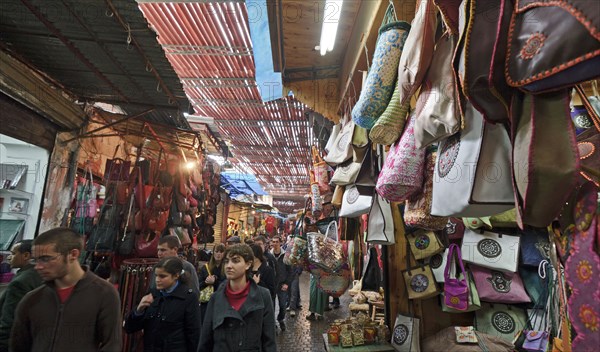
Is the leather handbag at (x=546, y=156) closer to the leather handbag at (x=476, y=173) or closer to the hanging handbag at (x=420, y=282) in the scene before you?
the leather handbag at (x=476, y=173)

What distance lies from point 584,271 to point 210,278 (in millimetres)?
3729

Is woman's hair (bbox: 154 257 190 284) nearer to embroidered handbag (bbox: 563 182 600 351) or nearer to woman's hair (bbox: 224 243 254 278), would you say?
woman's hair (bbox: 224 243 254 278)

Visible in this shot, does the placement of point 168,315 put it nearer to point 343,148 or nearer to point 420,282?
point 343,148

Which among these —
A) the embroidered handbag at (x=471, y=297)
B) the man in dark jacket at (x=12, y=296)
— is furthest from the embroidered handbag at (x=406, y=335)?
the man in dark jacket at (x=12, y=296)

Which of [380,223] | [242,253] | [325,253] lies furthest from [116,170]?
[380,223]

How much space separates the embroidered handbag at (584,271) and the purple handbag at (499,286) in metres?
2.58

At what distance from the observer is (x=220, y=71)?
5285mm

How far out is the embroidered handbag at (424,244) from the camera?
333 centimetres

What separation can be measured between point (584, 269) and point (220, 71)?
5.27 meters

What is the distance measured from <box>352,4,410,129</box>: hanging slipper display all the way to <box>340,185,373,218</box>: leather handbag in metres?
0.73

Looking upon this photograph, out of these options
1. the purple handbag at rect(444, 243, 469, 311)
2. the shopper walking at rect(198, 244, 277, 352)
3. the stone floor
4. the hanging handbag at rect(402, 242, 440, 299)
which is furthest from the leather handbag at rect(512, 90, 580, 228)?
the stone floor

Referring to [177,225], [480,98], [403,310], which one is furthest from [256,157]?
[480,98]

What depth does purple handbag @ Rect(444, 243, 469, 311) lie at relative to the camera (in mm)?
3102

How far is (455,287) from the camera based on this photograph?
3160 millimetres
